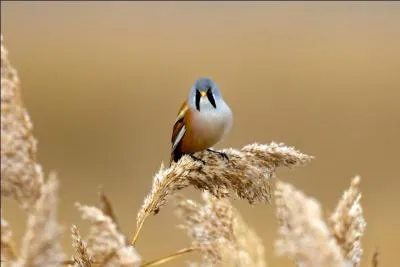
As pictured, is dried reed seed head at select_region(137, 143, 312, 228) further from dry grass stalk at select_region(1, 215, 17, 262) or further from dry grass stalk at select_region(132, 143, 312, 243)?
dry grass stalk at select_region(1, 215, 17, 262)

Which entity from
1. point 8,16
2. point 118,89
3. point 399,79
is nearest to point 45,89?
point 118,89

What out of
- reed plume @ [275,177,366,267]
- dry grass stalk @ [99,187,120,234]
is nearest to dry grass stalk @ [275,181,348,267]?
reed plume @ [275,177,366,267]

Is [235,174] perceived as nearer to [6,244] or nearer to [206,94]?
[6,244]

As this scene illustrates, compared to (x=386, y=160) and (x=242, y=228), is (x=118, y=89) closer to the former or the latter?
(x=386, y=160)

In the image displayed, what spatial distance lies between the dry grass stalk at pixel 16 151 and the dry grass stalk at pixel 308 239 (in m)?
0.36

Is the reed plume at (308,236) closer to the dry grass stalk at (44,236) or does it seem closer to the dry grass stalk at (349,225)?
the dry grass stalk at (349,225)

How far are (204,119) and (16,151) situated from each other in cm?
224

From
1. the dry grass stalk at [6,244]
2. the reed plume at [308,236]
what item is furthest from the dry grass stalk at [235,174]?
the dry grass stalk at [6,244]

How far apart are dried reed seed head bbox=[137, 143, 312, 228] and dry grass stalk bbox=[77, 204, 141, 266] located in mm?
556

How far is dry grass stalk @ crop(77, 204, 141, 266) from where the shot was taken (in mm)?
1628

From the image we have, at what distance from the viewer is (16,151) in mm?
1646

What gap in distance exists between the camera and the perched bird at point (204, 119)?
12.4 ft

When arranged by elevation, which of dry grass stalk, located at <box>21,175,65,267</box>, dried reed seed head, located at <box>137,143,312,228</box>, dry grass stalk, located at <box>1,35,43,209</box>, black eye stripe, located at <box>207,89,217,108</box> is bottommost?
dry grass stalk, located at <box>21,175,65,267</box>

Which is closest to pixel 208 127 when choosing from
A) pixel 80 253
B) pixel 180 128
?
pixel 180 128
